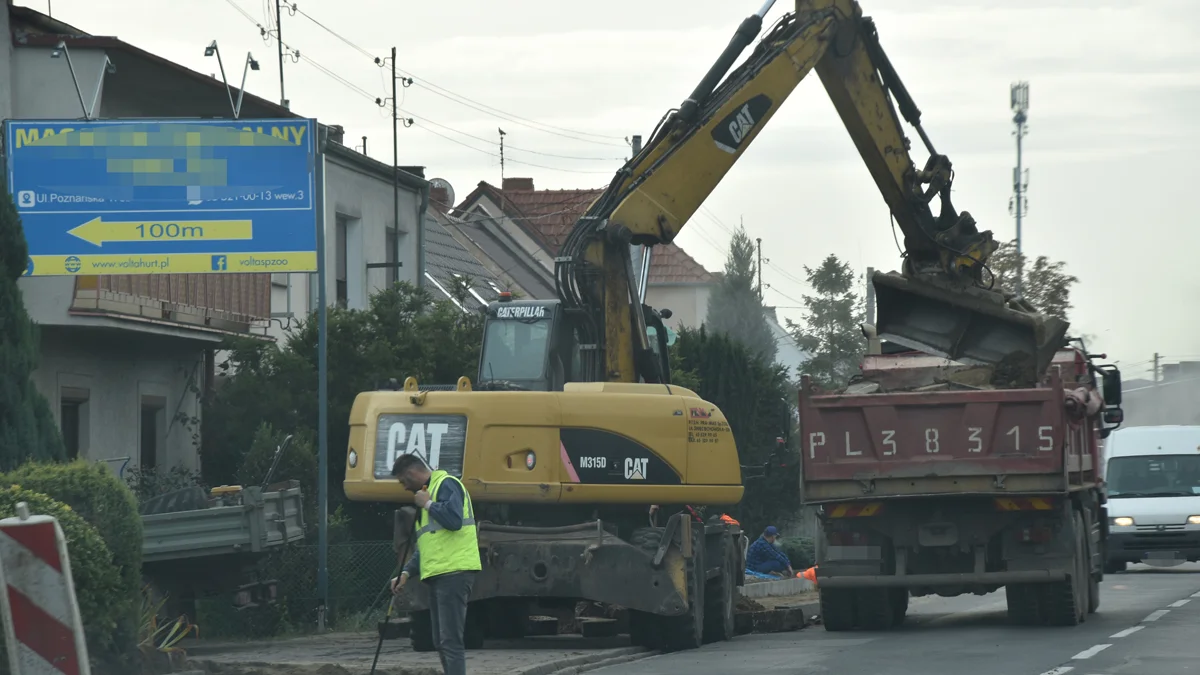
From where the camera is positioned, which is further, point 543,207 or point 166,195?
point 543,207

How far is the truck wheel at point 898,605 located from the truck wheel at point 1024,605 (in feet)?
3.50

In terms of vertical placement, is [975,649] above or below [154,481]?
below

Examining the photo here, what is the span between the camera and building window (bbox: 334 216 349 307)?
94.9 feet

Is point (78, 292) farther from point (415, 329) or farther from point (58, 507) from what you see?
point (58, 507)

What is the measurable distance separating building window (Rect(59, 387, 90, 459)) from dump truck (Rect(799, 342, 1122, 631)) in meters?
8.93

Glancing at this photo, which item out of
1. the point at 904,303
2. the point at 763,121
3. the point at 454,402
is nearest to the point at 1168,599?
the point at 904,303

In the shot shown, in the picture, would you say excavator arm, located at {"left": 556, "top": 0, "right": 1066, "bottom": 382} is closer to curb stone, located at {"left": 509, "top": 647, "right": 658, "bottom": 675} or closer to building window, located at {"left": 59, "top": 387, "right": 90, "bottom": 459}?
curb stone, located at {"left": 509, "top": 647, "right": 658, "bottom": 675}

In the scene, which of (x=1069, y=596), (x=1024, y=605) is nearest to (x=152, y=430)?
(x=1024, y=605)

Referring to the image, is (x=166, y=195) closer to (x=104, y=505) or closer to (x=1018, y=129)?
(x=104, y=505)

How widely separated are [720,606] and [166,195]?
272 inches

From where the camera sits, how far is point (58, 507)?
1152 cm

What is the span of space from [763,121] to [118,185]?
6580mm

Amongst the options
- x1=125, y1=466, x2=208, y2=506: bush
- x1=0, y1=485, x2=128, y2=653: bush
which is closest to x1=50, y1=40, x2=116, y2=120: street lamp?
x1=125, y1=466, x2=208, y2=506: bush

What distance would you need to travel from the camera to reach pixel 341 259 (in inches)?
1150
